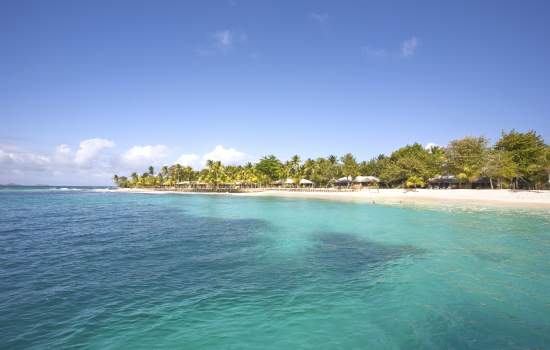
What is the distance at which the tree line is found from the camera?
52938 mm

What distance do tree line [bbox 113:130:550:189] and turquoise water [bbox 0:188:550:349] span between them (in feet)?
137

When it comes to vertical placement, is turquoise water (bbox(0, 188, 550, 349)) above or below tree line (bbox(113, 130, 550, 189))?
below

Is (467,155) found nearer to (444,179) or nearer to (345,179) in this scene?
(444,179)

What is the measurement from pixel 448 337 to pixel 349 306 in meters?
2.67

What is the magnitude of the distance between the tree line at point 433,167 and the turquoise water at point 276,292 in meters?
41.8

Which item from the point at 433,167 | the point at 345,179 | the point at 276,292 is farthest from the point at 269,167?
the point at 276,292

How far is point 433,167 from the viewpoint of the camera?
6750 centimetres

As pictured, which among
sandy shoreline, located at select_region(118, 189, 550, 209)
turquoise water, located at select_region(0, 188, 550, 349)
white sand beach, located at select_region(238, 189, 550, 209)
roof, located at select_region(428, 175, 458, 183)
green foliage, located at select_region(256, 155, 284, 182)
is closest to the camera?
turquoise water, located at select_region(0, 188, 550, 349)

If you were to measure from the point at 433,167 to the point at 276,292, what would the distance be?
6692 cm

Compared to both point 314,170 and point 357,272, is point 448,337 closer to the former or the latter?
point 357,272

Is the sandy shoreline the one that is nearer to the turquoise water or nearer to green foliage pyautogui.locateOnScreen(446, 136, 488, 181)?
green foliage pyautogui.locateOnScreen(446, 136, 488, 181)

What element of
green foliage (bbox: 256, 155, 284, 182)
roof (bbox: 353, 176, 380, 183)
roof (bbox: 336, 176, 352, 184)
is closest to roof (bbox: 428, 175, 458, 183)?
roof (bbox: 353, 176, 380, 183)

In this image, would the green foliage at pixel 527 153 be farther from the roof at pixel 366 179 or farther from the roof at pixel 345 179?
the roof at pixel 345 179

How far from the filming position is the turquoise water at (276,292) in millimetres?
7379
